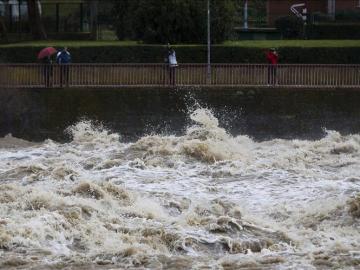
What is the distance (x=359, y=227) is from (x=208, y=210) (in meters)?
3.00

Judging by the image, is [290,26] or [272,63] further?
[290,26]

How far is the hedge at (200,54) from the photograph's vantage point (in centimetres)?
3088

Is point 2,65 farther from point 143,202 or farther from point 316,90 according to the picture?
point 143,202

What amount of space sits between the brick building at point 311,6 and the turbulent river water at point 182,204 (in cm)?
2374

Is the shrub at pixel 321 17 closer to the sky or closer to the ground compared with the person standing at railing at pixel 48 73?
closer to the sky

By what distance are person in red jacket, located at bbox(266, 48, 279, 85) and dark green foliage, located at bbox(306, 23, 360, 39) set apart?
12788 millimetres

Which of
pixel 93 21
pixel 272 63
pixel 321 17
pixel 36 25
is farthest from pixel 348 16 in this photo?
pixel 272 63

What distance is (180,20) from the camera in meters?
35.2

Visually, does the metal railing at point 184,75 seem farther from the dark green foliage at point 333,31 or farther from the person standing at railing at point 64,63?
the dark green foliage at point 333,31

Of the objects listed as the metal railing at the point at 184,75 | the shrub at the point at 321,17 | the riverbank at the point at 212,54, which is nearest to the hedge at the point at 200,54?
the riverbank at the point at 212,54

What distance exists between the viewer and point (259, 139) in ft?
88.0

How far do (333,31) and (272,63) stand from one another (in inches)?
586

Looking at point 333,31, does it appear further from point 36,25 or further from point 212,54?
point 36,25

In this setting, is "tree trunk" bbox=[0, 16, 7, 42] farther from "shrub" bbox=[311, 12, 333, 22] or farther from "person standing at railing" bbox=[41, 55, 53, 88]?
"person standing at railing" bbox=[41, 55, 53, 88]
